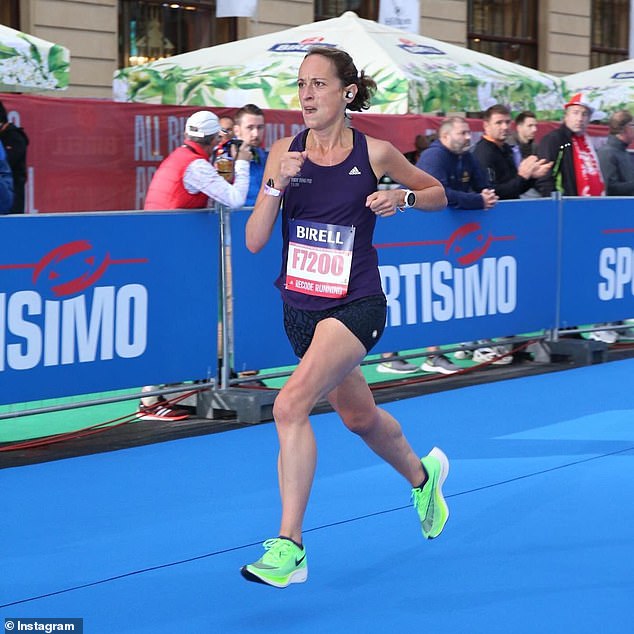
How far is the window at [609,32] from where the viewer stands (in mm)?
29500

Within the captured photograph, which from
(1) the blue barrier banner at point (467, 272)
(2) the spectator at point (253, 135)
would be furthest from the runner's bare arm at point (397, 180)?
(2) the spectator at point (253, 135)

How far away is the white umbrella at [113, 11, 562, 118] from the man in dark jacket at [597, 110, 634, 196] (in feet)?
8.99

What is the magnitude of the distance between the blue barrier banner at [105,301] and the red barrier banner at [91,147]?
4.51 metres

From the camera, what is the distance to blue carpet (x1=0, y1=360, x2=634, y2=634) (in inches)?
186

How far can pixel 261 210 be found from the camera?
514 cm

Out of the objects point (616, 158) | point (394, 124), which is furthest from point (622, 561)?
point (394, 124)

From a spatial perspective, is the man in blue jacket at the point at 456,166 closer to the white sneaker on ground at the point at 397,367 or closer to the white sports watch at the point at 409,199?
the white sneaker on ground at the point at 397,367

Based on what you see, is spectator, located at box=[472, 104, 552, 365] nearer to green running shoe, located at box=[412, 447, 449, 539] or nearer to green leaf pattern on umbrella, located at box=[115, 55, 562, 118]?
green leaf pattern on umbrella, located at box=[115, 55, 562, 118]

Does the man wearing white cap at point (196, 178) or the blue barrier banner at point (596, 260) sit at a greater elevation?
the man wearing white cap at point (196, 178)

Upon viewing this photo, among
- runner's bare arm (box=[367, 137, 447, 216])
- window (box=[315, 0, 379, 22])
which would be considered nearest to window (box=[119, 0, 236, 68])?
window (box=[315, 0, 379, 22])

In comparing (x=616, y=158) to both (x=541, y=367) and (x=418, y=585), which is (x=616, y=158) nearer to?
(x=541, y=367)

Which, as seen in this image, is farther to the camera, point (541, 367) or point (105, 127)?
point (105, 127)

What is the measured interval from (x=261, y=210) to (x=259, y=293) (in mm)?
3732

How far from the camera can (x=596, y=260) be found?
11625 mm
